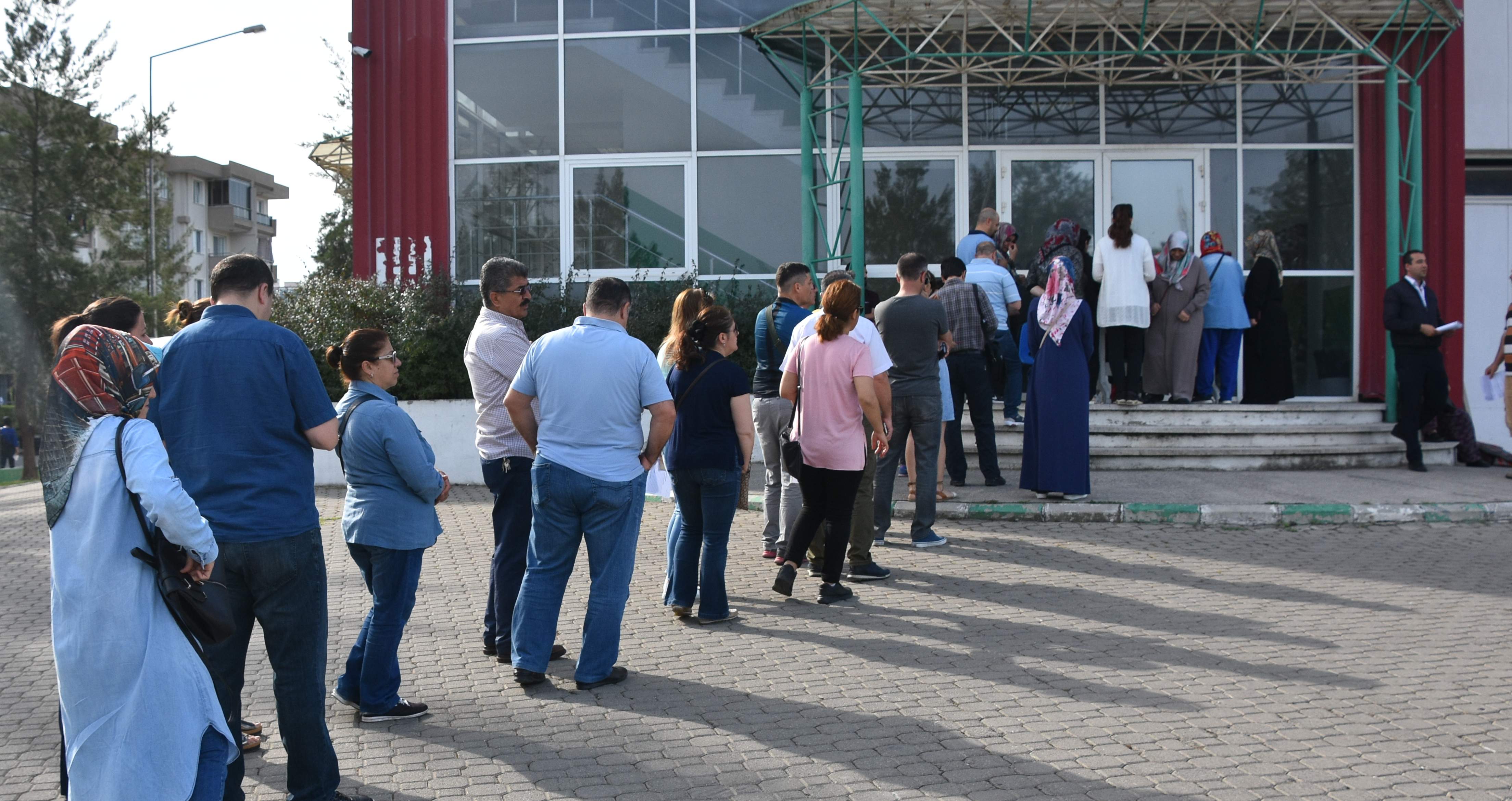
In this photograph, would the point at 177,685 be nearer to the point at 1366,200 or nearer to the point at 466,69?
the point at 466,69

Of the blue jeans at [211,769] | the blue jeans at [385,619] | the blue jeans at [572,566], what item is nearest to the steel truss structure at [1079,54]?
the blue jeans at [572,566]

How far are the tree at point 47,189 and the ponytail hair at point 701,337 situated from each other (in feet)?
95.2

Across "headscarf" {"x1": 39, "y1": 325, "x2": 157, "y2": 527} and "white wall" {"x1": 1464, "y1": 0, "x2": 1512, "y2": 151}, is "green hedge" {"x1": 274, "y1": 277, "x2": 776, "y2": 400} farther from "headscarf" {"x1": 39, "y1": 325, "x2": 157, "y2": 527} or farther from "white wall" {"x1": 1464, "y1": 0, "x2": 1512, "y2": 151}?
"headscarf" {"x1": 39, "y1": 325, "x2": 157, "y2": 527}

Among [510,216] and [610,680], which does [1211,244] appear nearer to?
[510,216]

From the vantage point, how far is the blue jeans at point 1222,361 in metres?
12.9

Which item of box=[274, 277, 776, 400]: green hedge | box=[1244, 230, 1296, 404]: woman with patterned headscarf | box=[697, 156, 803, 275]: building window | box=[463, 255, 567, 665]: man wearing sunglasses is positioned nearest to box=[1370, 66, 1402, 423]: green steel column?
box=[1244, 230, 1296, 404]: woman with patterned headscarf

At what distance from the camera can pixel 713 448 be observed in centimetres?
641

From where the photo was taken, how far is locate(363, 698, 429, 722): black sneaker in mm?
5082

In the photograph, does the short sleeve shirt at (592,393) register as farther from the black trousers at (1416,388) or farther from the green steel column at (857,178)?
the black trousers at (1416,388)

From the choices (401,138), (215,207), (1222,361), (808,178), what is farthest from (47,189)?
(215,207)

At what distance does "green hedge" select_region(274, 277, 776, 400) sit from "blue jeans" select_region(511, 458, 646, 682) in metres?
7.51

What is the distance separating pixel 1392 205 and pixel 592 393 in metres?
11.0

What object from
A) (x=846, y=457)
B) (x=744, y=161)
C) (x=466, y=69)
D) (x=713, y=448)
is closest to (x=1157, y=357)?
(x=744, y=161)

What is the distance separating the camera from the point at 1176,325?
12.5 metres
